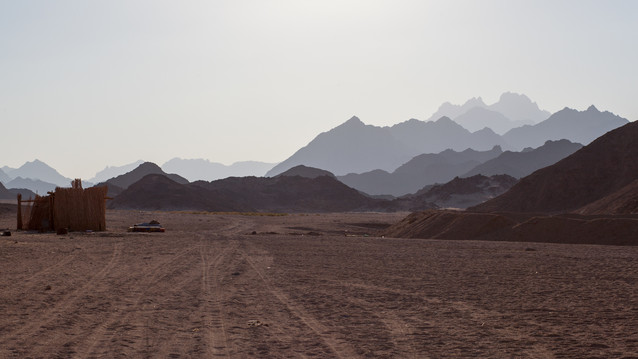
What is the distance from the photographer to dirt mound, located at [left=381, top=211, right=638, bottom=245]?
94.7ft

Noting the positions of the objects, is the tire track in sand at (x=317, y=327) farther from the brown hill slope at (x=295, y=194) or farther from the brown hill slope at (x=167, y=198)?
the brown hill slope at (x=295, y=194)

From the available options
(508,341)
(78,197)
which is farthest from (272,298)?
(78,197)

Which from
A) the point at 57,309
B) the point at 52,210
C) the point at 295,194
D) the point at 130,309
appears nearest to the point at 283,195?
the point at 295,194

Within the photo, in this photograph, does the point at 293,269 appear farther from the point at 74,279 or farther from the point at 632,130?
the point at 632,130

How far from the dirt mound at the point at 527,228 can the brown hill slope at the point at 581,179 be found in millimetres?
33291

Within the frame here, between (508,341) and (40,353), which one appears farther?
(508,341)

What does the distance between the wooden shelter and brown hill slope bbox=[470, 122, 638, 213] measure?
→ 4768cm

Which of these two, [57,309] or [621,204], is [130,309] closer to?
[57,309]

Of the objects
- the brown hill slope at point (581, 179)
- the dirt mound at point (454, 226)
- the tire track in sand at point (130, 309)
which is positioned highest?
the brown hill slope at point (581, 179)

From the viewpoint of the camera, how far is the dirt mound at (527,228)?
1137 inches

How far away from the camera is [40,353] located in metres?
7.14

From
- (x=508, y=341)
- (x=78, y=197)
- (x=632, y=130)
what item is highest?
(x=632, y=130)

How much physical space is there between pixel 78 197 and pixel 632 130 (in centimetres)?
6160

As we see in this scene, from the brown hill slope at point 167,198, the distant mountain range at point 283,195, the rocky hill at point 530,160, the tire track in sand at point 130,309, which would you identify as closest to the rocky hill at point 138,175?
the distant mountain range at point 283,195
